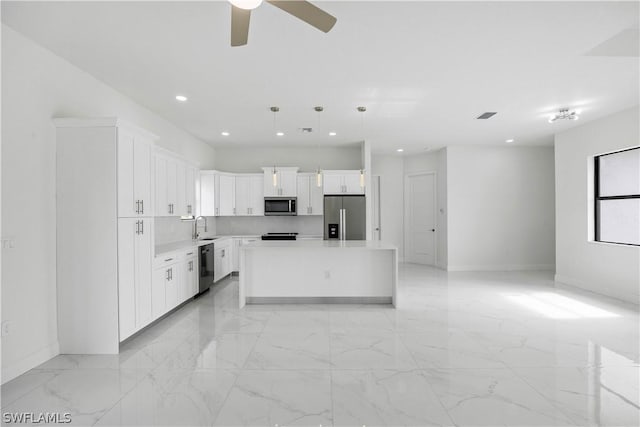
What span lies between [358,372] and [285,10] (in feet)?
8.90

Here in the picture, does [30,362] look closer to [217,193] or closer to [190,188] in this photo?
[190,188]

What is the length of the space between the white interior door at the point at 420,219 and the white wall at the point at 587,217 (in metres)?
2.61

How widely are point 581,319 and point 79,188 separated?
5.83 metres

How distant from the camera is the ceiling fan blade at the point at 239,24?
6.52 feet

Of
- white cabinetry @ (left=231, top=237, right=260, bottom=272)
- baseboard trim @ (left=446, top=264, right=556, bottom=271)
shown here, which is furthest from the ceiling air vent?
white cabinetry @ (left=231, top=237, right=260, bottom=272)

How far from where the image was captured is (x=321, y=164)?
7547mm

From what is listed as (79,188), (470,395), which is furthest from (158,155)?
(470,395)

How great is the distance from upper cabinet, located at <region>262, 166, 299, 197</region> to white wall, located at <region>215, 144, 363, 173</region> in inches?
22.0

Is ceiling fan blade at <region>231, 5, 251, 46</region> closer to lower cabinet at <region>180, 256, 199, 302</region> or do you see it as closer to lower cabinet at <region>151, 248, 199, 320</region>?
lower cabinet at <region>151, 248, 199, 320</region>

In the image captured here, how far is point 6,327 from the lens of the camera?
2.60 metres

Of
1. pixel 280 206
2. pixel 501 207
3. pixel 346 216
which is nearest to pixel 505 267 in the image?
pixel 501 207

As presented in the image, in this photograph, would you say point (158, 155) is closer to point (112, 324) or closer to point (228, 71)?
point (228, 71)

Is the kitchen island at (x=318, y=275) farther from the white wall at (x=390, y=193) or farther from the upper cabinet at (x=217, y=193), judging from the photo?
the white wall at (x=390, y=193)

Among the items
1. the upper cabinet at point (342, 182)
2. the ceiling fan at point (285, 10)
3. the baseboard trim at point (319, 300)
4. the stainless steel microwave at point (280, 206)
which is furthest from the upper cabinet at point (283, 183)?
the ceiling fan at point (285, 10)
